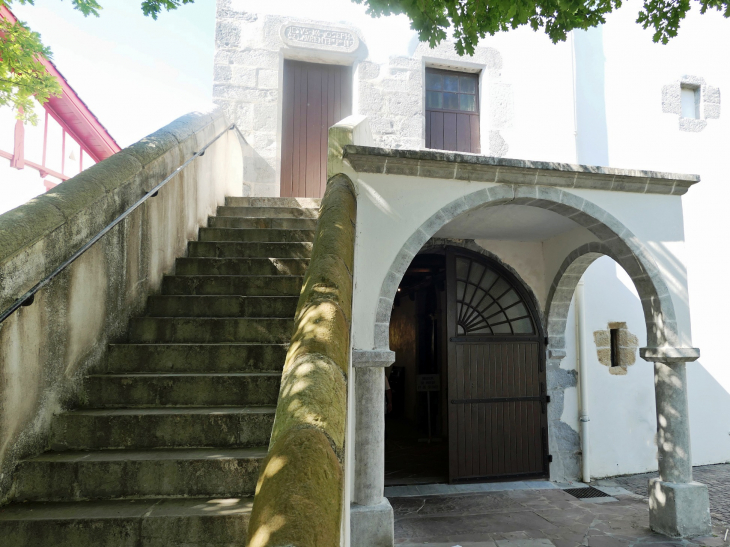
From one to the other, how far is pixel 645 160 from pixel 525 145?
5.34 feet

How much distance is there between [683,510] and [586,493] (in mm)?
1560

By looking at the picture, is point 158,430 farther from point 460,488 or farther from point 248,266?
point 460,488

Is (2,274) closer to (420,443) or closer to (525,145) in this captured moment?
(525,145)

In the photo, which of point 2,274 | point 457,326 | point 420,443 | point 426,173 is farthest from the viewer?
point 420,443

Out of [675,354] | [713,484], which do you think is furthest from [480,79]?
[713,484]

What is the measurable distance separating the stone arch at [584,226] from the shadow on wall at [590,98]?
7.46 feet

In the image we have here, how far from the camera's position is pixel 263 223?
4609 millimetres

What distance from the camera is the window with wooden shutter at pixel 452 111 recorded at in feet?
23.0

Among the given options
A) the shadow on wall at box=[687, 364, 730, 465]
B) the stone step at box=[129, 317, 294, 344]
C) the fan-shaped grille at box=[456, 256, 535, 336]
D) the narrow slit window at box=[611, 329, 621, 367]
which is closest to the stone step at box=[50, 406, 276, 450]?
the stone step at box=[129, 317, 294, 344]

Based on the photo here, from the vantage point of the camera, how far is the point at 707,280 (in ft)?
22.6

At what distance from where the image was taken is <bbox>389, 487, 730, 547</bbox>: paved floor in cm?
422

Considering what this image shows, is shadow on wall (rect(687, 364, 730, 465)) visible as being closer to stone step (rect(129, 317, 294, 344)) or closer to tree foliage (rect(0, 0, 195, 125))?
stone step (rect(129, 317, 294, 344))

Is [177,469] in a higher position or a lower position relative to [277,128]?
lower

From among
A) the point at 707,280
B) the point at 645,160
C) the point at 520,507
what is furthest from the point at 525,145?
the point at 520,507
